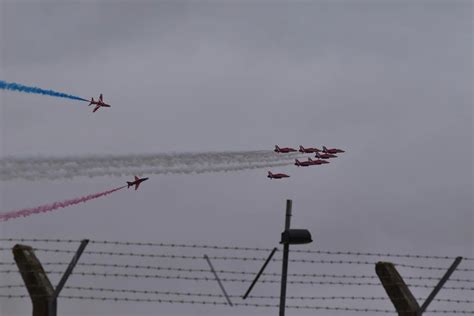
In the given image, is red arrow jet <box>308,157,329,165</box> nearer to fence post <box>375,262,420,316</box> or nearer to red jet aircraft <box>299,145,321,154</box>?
red jet aircraft <box>299,145,321,154</box>

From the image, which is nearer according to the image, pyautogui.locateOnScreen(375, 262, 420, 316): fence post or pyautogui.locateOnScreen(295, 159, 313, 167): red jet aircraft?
pyautogui.locateOnScreen(375, 262, 420, 316): fence post

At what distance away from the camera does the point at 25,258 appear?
699 inches

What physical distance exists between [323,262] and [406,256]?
5.00 ft

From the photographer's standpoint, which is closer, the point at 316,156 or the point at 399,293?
the point at 399,293

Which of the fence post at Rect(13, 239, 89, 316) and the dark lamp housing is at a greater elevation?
the dark lamp housing

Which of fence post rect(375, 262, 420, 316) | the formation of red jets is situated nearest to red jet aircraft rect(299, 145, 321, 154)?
the formation of red jets

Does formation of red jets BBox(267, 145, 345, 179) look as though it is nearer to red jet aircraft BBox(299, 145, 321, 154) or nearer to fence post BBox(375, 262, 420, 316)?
red jet aircraft BBox(299, 145, 321, 154)

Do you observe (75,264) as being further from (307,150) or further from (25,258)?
(307,150)

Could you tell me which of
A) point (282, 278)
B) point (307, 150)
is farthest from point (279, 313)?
point (307, 150)

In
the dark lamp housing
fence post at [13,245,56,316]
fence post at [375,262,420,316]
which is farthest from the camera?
fence post at [375,262,420,316]

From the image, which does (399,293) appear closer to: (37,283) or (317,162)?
(37,283)

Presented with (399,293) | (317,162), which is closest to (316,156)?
(317,162)

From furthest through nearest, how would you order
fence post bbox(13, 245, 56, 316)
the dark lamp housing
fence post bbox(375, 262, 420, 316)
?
fence post bbox(375, 262, 420, 316), the dark lamp housing, fence post bbox(13, 245, 56, 316)

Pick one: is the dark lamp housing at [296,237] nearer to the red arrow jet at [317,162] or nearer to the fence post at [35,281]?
the fence post at [35,281]
